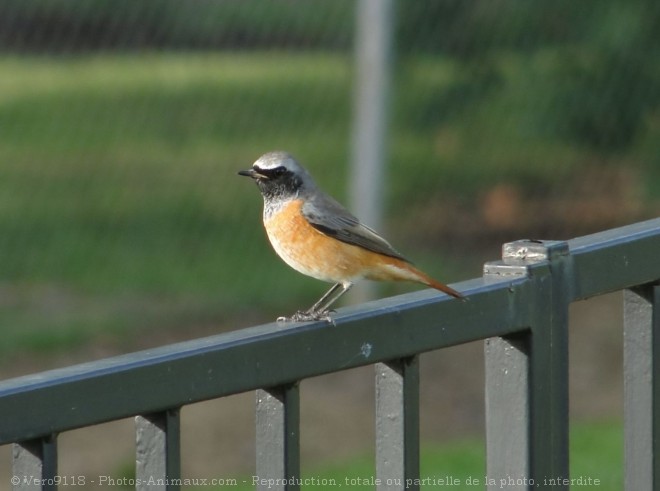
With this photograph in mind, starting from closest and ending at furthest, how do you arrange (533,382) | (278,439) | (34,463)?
(34,463) < (278,439) < (533,382)

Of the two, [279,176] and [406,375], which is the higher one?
[279,176]

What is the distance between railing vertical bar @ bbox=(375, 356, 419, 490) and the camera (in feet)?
7.28

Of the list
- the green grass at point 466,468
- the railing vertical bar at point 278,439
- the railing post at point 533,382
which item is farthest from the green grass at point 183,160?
the railing vertical bar at point 278,439

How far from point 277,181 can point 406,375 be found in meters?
1.73

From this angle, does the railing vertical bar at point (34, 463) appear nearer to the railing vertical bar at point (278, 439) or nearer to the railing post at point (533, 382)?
the railing vertical bar at point (278, 439)

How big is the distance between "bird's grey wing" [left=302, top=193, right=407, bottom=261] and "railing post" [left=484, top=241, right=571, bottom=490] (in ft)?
3.62

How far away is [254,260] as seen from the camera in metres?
8.56

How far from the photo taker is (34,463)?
69.6 inches

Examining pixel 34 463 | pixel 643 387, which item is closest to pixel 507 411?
pixel 643 387

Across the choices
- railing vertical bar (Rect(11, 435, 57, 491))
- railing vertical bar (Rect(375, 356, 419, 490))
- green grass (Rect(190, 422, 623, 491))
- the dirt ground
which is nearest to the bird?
railing vertical bar (Rect(375, 356, 419, 490))

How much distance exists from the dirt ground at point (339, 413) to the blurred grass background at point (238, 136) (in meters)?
0.57

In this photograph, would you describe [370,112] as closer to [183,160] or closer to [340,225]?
[183,160]

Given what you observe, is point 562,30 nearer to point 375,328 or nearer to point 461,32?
point 461,32

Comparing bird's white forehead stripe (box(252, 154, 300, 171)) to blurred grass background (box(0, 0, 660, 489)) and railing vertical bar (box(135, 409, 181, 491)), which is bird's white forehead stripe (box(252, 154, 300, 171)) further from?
blurred grass background (box(0, 0, 660, 489))
